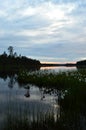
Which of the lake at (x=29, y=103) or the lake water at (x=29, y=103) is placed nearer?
the lake at (x=29, y=103)

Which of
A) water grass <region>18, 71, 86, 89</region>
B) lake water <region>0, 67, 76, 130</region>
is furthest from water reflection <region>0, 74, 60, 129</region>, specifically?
water grass <region>18, 71, 86, 89</region>

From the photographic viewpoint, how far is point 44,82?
2525cm

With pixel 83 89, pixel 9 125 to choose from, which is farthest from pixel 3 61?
pixel 9 125

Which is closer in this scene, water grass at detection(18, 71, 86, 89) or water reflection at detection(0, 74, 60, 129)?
water reflection at detection(0, 74, 60, 129)

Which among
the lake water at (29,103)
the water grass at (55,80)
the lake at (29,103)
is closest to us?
the lake at (29,103)

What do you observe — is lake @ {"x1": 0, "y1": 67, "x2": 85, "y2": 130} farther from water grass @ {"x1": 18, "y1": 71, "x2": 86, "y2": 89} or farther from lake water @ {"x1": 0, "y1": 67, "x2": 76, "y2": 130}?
water grass @ {"x1": 18, "y1": 71, "x2": 86, "y2": 89}

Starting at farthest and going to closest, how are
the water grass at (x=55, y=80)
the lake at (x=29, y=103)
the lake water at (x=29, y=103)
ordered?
the water grass at (x=55, y=80) → the lake water at (x=29, y=103) → the lake at (x=29, y=103)

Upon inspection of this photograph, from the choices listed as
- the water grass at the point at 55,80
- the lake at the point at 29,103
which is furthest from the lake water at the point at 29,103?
the water grass at the point at 55,80

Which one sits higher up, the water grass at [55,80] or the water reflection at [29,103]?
the water grass at [55,80]

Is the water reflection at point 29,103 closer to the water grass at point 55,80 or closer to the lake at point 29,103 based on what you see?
the lake at point 29,103

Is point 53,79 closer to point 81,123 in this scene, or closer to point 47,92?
point 47,92

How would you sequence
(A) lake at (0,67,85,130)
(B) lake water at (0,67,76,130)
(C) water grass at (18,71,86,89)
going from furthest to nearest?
(C) water grass at (18,71,86,89), (B) lake water at (0,67,76,130), (A) lake at (0,67,85,130)

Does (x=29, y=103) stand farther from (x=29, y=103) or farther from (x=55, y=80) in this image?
(x=55, y=80)

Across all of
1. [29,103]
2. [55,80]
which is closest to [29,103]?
[29,103]
